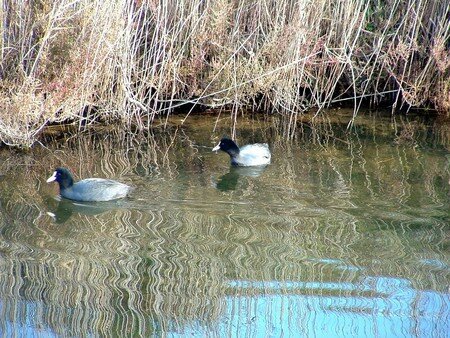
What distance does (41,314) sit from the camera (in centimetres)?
563

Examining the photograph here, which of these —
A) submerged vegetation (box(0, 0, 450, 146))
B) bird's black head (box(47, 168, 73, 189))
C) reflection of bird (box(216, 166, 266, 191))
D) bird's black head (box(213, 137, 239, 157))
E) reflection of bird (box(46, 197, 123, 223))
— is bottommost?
reflection of bird (box(46, 197, 123, 223))

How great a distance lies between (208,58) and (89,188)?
349cm

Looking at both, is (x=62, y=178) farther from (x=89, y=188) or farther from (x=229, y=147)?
(x=229, y=147)

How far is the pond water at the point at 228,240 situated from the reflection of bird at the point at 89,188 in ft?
0.27

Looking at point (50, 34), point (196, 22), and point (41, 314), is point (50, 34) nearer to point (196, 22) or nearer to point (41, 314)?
point (196, 22)

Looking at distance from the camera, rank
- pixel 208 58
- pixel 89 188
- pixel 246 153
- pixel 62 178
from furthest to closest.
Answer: pixel 208 58 < pixel 246 153 < pixel 62 178 < pixel 89 188

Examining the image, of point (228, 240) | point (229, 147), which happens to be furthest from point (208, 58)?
point (228, 240)

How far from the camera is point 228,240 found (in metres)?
6.95

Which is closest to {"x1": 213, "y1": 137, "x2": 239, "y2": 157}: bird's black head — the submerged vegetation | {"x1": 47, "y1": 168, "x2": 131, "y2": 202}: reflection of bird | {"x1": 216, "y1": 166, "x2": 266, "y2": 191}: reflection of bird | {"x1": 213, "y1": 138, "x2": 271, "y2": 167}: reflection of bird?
{"x1": 213, "y1": 138, "x2": 271, "y2": 167}: reflection of bird

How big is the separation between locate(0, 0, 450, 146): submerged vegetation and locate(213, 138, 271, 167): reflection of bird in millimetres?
1181

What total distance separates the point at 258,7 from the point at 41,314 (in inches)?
225

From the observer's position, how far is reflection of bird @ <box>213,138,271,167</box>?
9117 mm

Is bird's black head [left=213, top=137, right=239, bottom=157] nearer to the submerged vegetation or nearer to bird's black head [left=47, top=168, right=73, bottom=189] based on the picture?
the submerged vegetation

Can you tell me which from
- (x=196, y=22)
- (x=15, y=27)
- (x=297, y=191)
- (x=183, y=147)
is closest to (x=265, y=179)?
(x=297, y=191)
